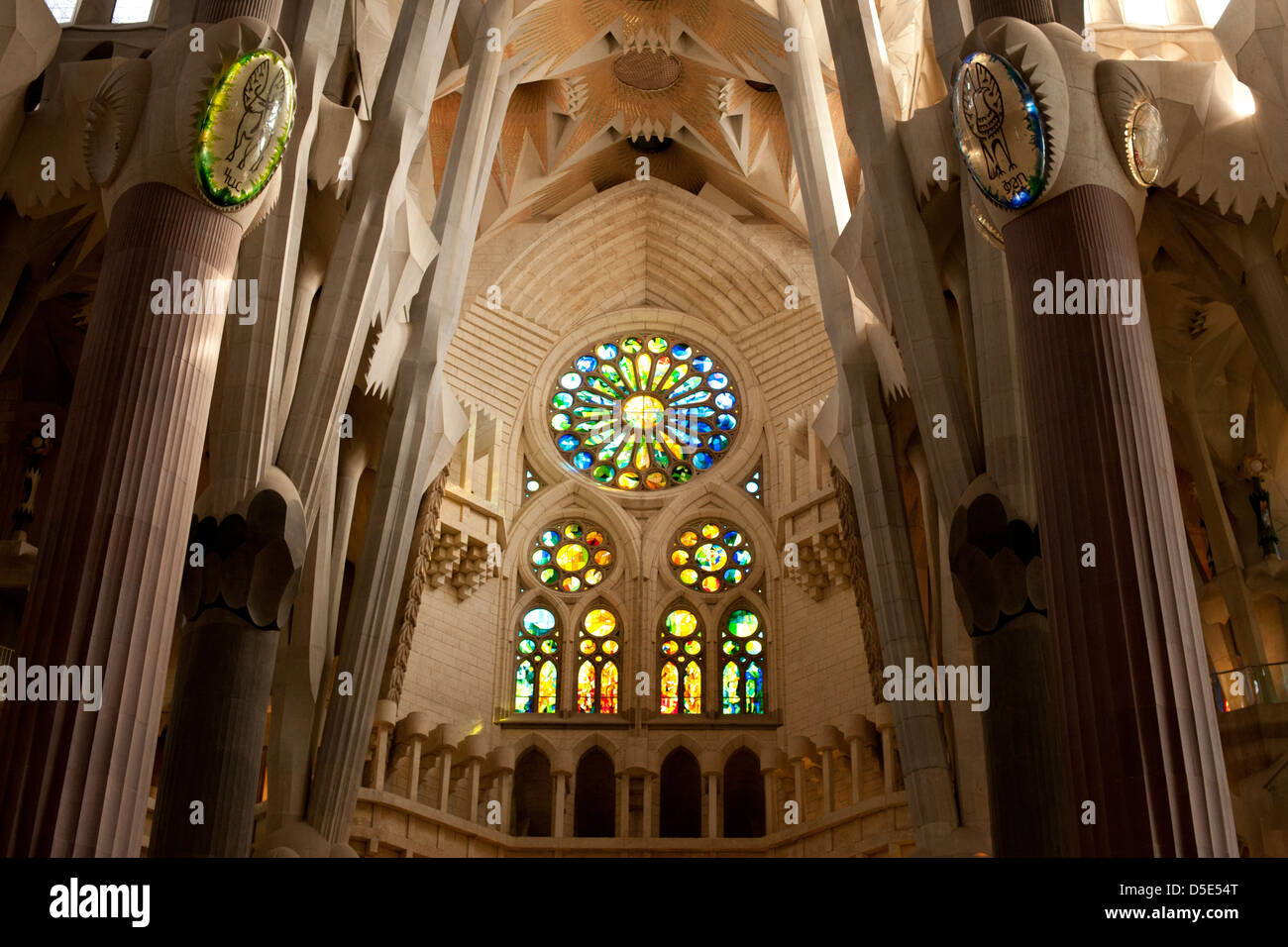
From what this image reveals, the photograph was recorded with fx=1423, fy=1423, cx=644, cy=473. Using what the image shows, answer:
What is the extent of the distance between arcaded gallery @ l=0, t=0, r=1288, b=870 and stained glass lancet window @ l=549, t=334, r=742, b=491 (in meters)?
0.09

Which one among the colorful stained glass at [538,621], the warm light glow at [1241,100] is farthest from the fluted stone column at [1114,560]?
the colorful stained glass at [538,621]

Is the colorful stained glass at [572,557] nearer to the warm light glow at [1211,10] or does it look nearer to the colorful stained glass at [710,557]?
the colorful stained glass at [710,557]

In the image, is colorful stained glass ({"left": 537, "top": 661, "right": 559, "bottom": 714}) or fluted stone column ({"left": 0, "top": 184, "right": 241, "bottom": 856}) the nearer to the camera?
fluted stone column ({"left": 0, "top": 184, "right": 241, "bottom": 856})

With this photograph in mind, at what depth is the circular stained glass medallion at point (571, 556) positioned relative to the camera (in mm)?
23469

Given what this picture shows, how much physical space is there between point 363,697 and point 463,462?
22.3ft

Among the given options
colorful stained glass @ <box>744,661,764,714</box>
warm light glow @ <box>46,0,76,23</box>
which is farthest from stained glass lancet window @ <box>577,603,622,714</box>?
warm light glow @ <box>46,0,76,23</box>

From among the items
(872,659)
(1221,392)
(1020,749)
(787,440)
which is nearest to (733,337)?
(787,440)

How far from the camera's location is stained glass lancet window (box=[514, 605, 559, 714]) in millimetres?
22344

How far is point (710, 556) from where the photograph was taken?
23734mm

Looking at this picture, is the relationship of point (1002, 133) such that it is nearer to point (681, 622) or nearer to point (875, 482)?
point (875, 482)

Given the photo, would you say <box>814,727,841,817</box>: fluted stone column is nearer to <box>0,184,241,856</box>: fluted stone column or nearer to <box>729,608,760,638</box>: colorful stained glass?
<box>729,608,760,638</box>: colorful stained glass

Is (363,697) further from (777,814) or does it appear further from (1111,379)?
(1111,379)

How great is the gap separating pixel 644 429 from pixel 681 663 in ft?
14.7

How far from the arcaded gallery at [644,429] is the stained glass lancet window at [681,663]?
0.07 meters
